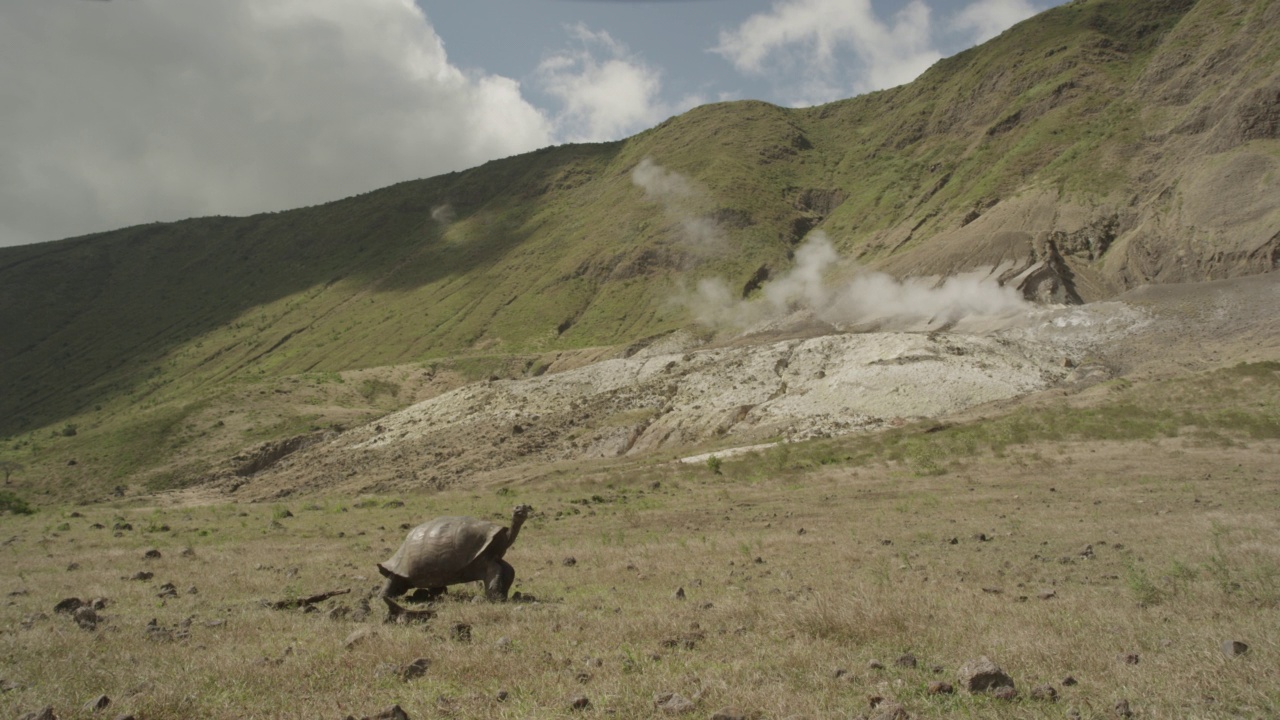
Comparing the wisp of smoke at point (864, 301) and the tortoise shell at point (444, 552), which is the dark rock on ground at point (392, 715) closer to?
the tortoise shell at point (444, 552)

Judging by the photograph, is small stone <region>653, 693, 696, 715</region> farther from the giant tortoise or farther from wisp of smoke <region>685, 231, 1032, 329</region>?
wisp of smoke <region>685, 231, 1032, 329</region>

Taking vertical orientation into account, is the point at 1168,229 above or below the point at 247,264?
below

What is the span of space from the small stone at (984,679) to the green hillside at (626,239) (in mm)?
54941

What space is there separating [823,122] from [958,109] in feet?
137

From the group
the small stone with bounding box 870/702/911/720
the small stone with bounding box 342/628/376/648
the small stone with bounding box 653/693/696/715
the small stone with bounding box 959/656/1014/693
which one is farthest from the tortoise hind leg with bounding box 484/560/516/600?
the small stone with bounding box 959/656/1014/693

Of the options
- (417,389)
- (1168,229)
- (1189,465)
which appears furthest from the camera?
(417,389)

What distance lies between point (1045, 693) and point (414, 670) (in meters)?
5.10

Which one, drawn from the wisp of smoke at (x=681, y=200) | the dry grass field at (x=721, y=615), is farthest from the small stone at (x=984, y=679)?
the wisp of smoke at (x=681, y=200)

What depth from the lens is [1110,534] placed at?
47.4 feet

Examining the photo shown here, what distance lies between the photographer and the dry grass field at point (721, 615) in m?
5.63

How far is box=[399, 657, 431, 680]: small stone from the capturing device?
645 centimetres

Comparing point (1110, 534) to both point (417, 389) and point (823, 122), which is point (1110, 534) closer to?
point (417, 389)

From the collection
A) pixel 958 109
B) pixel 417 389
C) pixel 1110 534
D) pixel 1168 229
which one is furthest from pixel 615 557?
pixel 958 109

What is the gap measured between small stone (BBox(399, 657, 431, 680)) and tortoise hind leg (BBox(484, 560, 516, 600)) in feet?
12.9
